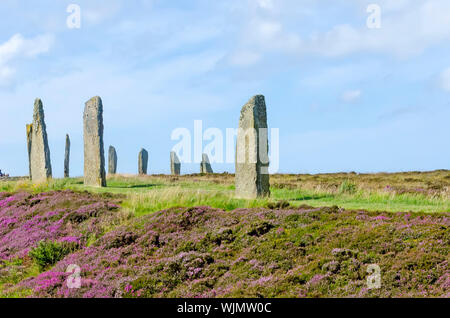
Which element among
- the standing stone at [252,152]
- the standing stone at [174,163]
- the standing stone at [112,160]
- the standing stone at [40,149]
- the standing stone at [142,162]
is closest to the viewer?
the standing stone at [252,152]

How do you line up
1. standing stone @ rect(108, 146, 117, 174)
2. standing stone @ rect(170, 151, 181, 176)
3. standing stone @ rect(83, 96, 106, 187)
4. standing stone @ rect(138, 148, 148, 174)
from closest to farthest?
standing stone @ rect(83, 96, 106, 187)
standing stone @ rect(108, 146, 117, 174)
standing stone @ rect(138, 148, 148, 174)
standing stone @ rect(170, 151, 181, 176)

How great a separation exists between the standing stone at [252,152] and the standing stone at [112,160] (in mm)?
27712

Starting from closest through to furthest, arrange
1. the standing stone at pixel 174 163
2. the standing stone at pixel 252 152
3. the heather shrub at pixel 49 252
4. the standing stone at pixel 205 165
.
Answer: the heather shrub at pixel 49 252
the standing stone at pixel 252 152
the standing stone at pixel 174 163
the standing stone at pixel 205 165

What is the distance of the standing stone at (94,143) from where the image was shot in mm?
28984

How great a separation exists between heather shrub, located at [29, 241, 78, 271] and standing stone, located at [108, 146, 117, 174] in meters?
32.6

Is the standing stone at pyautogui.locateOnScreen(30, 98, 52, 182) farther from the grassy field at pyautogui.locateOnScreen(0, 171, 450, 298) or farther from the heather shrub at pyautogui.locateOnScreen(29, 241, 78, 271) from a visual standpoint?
the heather shrub at pyautogui.locateOnScreen(29, 241, 78, 271)

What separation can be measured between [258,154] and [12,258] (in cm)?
1039

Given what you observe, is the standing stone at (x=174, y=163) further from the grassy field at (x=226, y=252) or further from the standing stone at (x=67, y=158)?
the grassy field at (x=226, y=252)

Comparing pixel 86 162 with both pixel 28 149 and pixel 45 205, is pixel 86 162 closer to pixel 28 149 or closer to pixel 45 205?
pixel 45 205

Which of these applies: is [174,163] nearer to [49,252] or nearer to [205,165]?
[205,165]

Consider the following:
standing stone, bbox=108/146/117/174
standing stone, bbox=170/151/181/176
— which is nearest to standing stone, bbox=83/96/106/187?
standing stone, bbox=108/146/117/174

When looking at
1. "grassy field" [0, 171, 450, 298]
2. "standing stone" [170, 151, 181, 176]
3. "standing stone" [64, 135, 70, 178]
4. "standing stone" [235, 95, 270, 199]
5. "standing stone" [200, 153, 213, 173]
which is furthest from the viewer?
"standing stone" [200, 153, 213, 173]

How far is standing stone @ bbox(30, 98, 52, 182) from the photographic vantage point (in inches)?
1280

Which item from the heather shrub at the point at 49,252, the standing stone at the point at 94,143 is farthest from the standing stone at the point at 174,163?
the heather shrub at the point at 49,252
